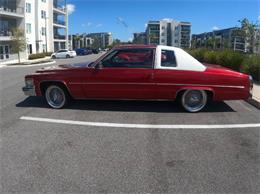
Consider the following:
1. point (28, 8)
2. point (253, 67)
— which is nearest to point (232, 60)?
point (253, 67)

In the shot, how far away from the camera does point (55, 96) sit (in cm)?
753

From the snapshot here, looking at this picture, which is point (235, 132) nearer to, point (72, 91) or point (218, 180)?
point (218, 180)

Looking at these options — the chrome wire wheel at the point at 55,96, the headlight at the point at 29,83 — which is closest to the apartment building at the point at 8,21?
the headlight at the point at 29,83

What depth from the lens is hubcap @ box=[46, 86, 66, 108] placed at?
7481 millimetres

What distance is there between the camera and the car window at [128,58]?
23.1 feet

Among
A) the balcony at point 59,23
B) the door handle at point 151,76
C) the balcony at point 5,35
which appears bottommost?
the door handle at point 151,76

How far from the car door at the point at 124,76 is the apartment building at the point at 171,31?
122 metres

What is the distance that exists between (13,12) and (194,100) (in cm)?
4005

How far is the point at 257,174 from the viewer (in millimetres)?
3908

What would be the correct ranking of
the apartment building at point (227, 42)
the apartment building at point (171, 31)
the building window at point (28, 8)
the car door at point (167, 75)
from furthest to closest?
the apartment building at point (171, 31) → the apartment building at point (227, 42) → the building window at point (28, 8) → the car door at point (167, 75)

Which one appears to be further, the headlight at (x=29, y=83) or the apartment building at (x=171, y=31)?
the apartment building at (x=171, y=31)

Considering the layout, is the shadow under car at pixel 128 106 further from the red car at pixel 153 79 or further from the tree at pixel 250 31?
the tree at pixel 250 31

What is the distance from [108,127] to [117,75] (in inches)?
63.8

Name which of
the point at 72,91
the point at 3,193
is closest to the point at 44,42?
the point at 72,91
